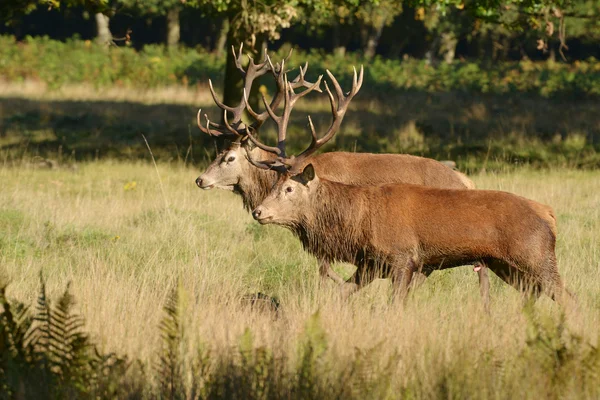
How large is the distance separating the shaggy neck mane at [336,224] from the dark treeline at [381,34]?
134 ft

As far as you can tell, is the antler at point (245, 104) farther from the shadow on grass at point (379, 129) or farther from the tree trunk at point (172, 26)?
the tree trunk at point (172, 26)

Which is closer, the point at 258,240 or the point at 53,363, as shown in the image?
the point at 53,363

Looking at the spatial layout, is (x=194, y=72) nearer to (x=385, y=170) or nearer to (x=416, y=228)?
(x=385, y=170)

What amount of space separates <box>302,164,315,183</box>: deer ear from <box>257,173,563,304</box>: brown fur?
1.1 inches

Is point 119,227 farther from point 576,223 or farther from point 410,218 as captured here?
point 576,223

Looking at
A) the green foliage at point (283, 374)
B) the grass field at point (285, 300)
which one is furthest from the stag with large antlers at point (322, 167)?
the green foliage at point (283, 374)

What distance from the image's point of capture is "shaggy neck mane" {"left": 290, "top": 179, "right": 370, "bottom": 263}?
7.10 meters

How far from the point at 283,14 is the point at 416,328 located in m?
10.0

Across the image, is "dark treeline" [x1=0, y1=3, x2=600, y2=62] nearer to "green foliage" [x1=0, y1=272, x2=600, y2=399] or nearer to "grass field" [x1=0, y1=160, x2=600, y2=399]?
"grass field" [x1=0, y1=160, x2=600, y2=399]

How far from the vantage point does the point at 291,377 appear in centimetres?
448

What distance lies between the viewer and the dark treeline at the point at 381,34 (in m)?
52.2

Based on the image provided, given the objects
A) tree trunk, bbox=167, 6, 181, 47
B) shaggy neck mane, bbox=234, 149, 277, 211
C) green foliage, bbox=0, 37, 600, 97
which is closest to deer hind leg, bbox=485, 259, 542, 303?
shaggy neck mane, bbox=234, 149, 277, 211

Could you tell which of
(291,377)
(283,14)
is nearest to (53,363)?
(291,377)

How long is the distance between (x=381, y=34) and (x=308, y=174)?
55702 millimetres
